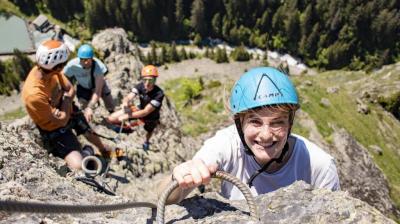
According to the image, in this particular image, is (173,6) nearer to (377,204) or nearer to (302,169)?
(377,204)

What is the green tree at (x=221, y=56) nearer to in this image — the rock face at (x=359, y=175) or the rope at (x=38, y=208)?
the rock face at (x=359, y=175)

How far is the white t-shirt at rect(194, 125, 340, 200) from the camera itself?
451 centimetres

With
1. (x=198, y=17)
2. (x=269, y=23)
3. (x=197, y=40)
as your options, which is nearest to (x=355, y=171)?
(x=197, y=40)

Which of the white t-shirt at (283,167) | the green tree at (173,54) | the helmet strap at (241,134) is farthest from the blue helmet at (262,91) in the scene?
the green tree at (173,54)

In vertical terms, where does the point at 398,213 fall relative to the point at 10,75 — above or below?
above

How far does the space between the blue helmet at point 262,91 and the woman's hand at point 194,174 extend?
1140 millimetres

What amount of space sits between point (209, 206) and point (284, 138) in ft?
3.84

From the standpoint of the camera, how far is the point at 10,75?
65.9 meters

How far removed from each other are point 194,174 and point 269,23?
11722 centimetres

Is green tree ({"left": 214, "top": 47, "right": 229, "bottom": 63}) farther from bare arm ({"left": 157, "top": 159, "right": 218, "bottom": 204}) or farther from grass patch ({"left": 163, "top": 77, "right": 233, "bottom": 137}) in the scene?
bare arm ({"left": 157, "top": 159, "right": 218, "bottom": 204})

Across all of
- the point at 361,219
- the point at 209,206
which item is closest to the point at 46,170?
the point at 209,206

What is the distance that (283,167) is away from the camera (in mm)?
4574

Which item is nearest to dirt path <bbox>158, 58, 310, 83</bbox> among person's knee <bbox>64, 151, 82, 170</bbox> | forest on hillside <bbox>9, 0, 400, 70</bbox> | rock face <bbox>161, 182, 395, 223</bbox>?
forest on hillside <bbox>9, 0, 400, 70</bbox>

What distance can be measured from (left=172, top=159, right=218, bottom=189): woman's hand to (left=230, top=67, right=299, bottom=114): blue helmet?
1.14 meters
